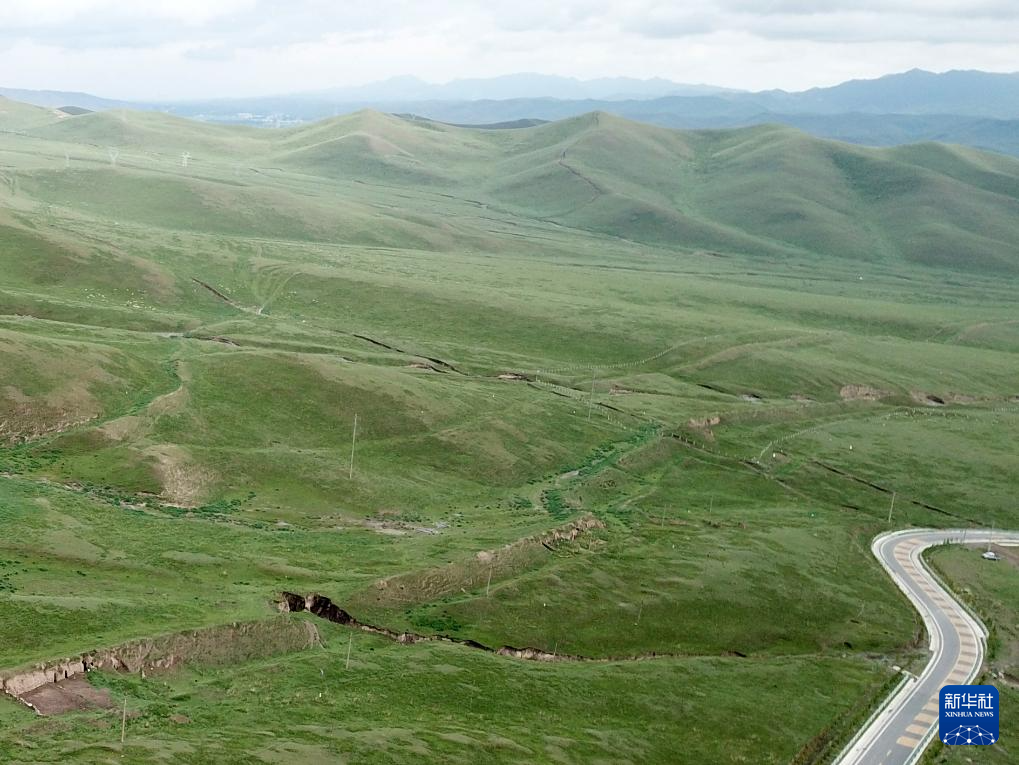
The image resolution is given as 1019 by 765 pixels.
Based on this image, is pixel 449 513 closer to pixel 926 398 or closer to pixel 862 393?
pixel 862 393

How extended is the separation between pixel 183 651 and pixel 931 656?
203 feet

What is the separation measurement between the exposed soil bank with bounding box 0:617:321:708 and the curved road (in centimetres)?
3833

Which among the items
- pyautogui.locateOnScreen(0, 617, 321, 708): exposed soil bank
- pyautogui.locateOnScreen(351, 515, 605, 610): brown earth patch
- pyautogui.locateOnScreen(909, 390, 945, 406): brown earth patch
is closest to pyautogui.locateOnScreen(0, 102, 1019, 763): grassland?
pyautogui.locateOnScreen(351, 515, 605, 610): brown earth patch

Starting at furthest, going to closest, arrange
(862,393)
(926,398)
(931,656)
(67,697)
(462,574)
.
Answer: (926,398) < (862,393) < (931,656) < (462,574) < (67,697)

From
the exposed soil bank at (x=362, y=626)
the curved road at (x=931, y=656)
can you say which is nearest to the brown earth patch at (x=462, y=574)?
the exposed soil bank at (x=362, y=626)

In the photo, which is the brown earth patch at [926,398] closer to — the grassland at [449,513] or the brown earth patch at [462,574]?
the grassland at [449,513]

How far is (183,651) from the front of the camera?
59062 millimetres

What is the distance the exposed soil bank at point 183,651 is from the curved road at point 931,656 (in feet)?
126

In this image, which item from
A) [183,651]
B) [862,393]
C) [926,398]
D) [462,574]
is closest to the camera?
[183,651]

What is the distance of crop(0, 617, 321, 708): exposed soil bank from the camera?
5200 cm

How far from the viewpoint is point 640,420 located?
14138 centimetres

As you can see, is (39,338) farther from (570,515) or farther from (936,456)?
(936,456)

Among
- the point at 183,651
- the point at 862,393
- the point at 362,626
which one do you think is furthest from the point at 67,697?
the point at 862,393

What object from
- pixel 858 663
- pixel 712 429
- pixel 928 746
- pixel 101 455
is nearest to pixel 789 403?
pixel 712 429
